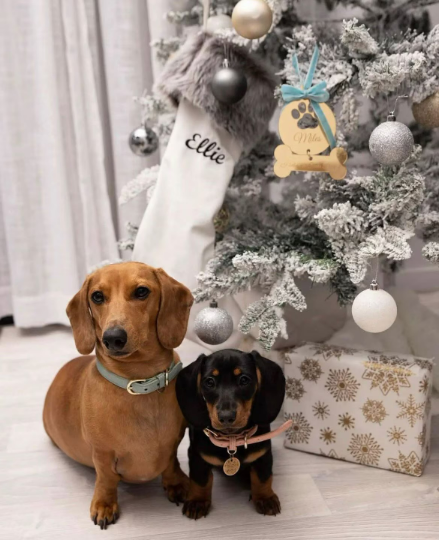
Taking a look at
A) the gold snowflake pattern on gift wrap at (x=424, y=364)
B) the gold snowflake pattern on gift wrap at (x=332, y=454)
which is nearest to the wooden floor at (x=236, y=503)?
the gold snowflake pattern on gift wrap at (x=332, y=454)

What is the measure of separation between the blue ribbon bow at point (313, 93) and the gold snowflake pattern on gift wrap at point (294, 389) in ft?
1.68

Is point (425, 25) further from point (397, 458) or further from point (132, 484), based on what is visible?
point (132, 484)

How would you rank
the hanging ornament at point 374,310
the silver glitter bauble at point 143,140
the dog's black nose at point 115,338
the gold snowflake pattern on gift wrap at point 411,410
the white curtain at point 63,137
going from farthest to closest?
the white curtain at point 63,137
the silver glitter bauble at point 143,140
the gold snowflake pattern on gift wrap at point 411,410
the hanging ornament at point 374,310
the dog's black nose at point 115,338

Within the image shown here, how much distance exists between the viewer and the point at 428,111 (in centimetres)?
114

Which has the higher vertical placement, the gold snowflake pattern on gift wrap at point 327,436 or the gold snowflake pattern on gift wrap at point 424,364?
the gold snowflake pattern on gift wrap at point 424,364

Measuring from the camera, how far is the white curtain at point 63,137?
1.86 meters

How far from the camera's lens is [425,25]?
58.5 inches

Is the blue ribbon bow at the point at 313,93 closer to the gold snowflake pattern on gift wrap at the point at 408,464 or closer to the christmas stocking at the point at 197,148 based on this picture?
the christmas stocking at the point at 197,148

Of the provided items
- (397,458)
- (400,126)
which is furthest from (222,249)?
(397,458)

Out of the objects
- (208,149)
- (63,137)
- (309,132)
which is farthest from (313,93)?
(63,137)

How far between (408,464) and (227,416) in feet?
1.48

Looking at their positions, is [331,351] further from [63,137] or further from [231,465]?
[63,137]

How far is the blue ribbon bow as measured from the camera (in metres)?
1.15

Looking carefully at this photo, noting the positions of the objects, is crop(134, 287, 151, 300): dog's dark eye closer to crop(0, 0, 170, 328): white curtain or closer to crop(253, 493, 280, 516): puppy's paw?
crop(253, 493, 280, 516): puppy's paw
